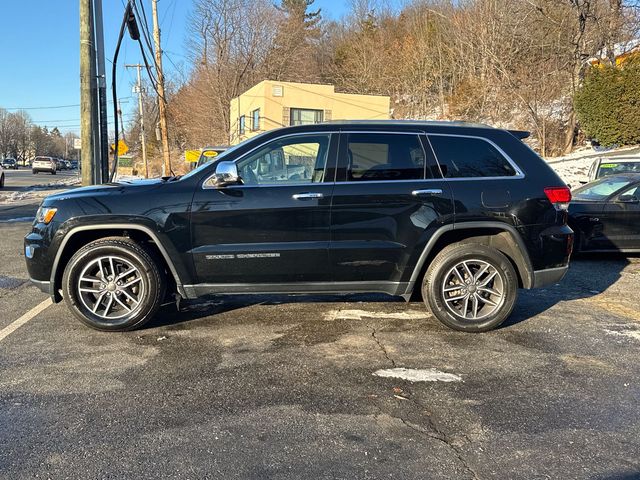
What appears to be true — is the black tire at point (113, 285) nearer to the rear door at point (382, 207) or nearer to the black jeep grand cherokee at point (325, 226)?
the black jeep grand cherokee at point (325, 226)

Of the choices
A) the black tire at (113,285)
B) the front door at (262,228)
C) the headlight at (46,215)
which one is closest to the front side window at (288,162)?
the front door at (262,228)

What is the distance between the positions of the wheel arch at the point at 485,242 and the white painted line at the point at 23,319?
3.75 m

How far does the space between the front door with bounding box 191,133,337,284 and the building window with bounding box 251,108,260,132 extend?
26375 mm

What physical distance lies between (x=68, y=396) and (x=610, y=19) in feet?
98.6

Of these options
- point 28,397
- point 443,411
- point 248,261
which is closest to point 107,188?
point 248,261

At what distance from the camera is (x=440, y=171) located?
4.68 metres

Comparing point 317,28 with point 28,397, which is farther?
point 317,28

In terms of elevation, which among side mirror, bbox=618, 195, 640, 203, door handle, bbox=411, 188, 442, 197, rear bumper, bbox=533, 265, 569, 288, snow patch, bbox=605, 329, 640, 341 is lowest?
snow patch, bbox=605, 329, 640, 341

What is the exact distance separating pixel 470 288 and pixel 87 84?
8.21 metres

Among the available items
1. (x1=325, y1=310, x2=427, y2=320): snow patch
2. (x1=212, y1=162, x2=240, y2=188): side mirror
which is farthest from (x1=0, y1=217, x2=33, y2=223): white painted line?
(x1=325, y1=310, x2=427, y2=320): snow patch

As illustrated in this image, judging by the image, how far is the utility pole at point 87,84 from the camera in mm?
9406

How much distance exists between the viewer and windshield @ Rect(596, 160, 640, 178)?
11.5 metres

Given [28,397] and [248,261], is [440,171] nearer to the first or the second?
[248,261]

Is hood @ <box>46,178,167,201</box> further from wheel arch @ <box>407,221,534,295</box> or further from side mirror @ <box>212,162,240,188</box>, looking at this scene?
wheel arch @ <box>407,221,534,295</box>
